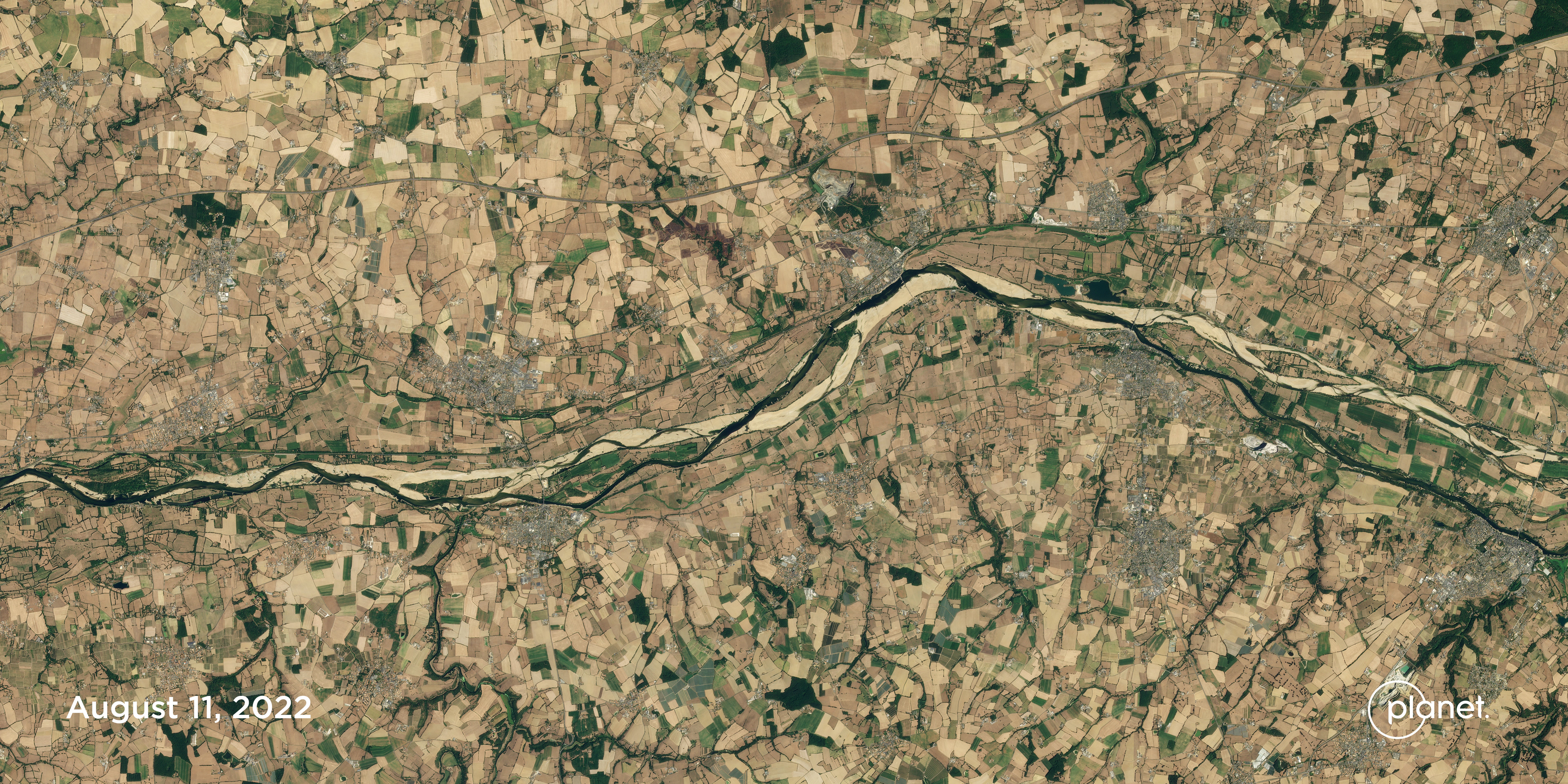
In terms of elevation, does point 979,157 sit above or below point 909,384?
above

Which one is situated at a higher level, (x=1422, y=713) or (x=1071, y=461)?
(x=1071, y=461)

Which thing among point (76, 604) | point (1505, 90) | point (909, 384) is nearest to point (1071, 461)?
point (909, 384)

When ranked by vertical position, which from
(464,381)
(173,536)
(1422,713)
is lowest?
(1422,713)

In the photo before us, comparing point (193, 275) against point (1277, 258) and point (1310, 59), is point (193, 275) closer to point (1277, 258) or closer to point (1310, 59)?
point (1277, 258)

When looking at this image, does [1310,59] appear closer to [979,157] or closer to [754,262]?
[979,157]

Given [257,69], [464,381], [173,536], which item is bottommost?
[173,536]

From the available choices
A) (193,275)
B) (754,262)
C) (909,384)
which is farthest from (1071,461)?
(193,275)
